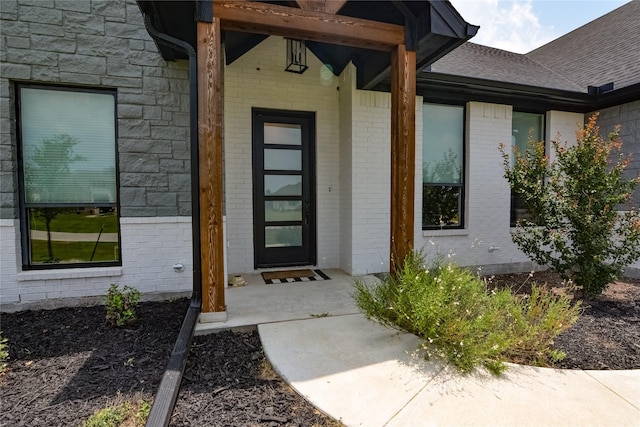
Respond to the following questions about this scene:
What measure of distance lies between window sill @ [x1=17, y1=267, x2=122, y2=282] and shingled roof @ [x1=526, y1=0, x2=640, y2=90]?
790 cm

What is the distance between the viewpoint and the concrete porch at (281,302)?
10.6ft

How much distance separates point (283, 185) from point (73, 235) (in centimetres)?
281

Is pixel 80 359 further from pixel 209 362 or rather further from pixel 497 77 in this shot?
pixel 497 77

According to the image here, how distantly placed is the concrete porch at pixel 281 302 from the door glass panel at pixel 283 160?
5.80 ft

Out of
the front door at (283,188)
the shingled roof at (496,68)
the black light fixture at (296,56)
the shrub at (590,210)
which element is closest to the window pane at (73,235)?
the front door at (283,188)

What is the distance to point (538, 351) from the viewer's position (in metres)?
2.60

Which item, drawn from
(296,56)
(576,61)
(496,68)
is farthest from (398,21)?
(576,61)

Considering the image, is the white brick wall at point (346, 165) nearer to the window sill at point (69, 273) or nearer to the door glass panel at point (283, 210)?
the door glass panel at point (283, 210)

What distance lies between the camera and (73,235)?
3900 millimetres

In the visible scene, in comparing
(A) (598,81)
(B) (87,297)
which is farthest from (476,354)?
(A) (598,81)

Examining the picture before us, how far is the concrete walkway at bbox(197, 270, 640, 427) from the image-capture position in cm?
195

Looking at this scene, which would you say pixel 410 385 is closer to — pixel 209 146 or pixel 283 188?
pixel 209 146

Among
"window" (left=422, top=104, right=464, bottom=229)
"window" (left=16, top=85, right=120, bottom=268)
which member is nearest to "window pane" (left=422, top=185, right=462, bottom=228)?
"window" (left=422, top=104, right=464, bottom=229)

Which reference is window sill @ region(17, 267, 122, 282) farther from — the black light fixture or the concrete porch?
the black light fixture
